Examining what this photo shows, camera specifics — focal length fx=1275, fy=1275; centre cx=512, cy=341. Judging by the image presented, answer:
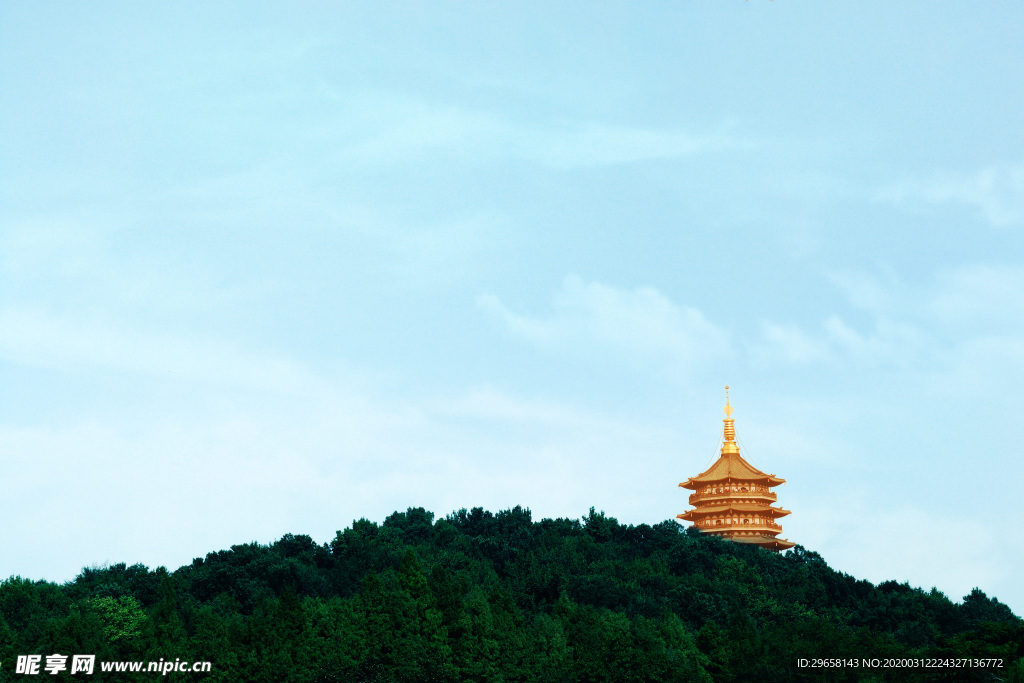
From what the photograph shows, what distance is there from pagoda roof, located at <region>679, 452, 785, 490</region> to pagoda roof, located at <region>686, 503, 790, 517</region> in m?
1.53

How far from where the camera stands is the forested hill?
4381 centimetres

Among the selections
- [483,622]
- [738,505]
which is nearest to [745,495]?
[738,505]

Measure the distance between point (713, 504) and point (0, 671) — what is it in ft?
151

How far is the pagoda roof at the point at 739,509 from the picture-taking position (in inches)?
3051

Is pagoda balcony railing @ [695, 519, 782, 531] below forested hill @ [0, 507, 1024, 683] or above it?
above

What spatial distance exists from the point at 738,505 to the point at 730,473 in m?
2.10

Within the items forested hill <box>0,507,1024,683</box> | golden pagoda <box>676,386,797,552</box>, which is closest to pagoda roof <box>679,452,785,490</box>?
golden pagoda <box>676,386,797,552</box>

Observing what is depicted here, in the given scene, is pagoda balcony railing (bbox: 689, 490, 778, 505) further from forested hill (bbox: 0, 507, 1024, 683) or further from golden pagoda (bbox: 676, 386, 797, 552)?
forested hill (bbox: 0, 507, 1024, 683)

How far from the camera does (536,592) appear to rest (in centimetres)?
6056

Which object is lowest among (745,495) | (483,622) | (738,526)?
(483,622)

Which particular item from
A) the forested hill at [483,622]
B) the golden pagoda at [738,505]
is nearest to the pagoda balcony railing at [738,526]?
the golden pagoda at [738,505]

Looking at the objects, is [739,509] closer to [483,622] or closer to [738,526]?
[738,526]

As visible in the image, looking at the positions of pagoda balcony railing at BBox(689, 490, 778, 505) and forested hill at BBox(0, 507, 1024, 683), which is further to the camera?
pagoda balcony railing at BBox(689, 490, 778, 505)

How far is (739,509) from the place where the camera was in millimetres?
77375
